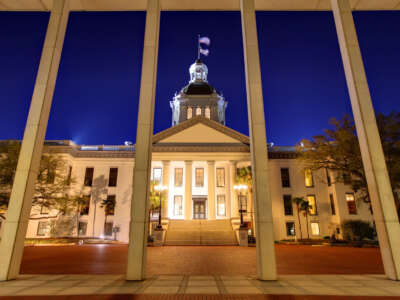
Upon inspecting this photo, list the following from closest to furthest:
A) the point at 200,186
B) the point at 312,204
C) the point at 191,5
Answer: the point at 191,5 < the point at 312,204 < the point at 200,186

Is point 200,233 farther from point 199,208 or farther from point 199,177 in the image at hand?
point 199,177

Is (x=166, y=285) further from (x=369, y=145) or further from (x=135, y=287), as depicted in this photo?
(x=369, y=145)

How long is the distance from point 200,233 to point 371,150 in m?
19.4

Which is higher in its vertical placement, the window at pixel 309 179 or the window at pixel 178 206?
the window at pixel 309 179

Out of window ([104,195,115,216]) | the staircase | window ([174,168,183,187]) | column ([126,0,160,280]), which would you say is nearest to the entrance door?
window ([174,168,183,187])

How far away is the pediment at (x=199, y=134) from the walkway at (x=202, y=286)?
24.6m

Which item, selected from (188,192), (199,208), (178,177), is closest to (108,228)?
(178,177)

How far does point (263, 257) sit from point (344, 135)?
16589 mm

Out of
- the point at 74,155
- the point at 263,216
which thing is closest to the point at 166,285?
the point at 263,216

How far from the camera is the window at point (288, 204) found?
100 feet

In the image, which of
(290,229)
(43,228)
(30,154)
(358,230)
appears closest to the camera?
(30,154)

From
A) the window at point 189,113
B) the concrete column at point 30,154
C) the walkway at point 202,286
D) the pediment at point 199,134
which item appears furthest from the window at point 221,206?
the concrete column at point 30,154

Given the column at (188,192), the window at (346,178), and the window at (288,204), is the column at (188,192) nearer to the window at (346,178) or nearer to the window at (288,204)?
the window at (288,204)

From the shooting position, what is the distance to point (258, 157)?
7180 millimetres
